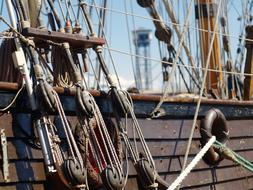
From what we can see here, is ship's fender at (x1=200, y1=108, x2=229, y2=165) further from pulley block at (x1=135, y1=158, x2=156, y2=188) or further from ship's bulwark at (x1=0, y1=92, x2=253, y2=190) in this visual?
pulley block at (x1=135, y1=158, x2=156, y2=188)

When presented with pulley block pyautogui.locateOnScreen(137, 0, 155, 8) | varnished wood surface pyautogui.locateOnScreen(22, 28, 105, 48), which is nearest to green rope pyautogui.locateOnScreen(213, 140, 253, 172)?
varnished wood surface pyautogui.locateOnScreen(22, 28, 105, 48)

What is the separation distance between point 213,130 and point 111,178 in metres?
2.13

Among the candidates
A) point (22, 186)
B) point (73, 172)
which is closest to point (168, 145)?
point (73, 172)

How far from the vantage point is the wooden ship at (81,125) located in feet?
15.3

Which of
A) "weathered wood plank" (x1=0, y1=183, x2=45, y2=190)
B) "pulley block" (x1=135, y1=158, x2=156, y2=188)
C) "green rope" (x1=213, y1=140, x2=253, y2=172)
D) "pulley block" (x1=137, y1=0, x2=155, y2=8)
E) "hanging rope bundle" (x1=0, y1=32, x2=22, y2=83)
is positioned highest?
"pulley block" (x1=137, y1=0, x2=155, y2=8)

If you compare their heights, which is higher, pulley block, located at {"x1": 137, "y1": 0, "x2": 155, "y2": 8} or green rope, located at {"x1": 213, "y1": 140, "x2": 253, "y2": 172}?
pulley block, located at {"x1": 137, "y1": 0, "x2": 155, "y2": 8}

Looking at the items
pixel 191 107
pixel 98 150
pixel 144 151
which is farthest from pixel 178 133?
pixel 98 150

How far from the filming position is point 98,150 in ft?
16.6

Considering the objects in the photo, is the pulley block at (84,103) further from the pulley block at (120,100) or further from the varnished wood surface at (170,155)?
the pulley block at (120,100)

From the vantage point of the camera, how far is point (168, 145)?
598 cm

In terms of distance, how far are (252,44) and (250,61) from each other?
22 centimetres

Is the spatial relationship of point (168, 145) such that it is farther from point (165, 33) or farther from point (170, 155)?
point (165, 33)

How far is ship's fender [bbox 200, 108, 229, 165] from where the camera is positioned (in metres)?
6.39

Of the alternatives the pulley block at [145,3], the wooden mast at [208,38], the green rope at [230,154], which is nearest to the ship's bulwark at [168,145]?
the green rope at [230,154]
